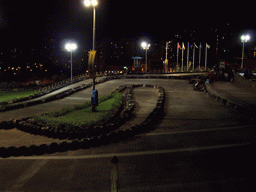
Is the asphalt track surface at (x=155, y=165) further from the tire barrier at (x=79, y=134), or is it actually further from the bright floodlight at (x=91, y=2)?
the bright floodlight at (x=91, y=2)

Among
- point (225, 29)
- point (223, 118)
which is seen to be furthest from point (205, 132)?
Answer: point (225, 29)

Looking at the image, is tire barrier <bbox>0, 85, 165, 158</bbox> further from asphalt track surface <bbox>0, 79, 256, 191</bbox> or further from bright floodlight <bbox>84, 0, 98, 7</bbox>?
bright floodlight <bbox>84, 0, 98, 7</bbox>

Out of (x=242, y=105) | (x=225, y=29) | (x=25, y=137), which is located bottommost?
(x=25, y=137)

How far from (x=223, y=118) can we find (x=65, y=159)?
9.49m

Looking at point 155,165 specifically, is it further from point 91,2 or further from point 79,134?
point 91,2

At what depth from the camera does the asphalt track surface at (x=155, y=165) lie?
261 inches

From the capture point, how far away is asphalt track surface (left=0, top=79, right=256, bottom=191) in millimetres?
6617

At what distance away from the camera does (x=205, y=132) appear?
12.0 meters

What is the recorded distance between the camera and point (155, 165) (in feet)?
26.1

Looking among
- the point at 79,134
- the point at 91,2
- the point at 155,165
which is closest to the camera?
the point at 155,165

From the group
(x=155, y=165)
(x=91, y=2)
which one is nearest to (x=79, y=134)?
(x=155, y=165)

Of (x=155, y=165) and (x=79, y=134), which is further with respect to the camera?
(x=79, y=134)

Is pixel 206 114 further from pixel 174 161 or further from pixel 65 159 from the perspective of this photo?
pixel 65 159

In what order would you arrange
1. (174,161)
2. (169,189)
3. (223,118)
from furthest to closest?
1. (223,118)
2. (174,161)
3. (169,189)
